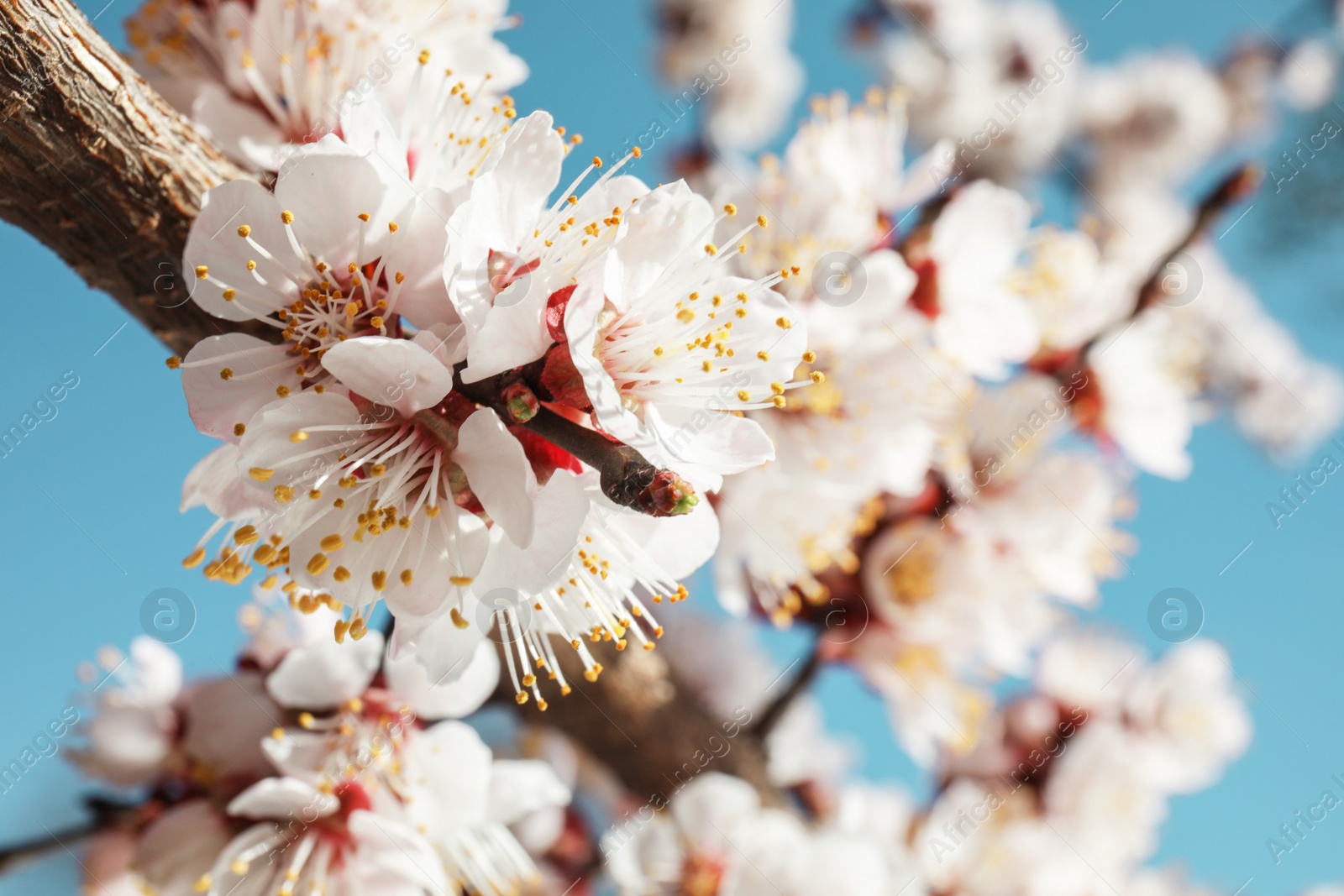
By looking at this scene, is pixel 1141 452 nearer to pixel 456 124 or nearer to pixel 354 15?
pixel 456 124

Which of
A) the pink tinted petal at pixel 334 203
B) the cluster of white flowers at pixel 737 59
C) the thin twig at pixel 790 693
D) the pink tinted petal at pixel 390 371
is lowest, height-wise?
the thin twig at pixel 790 693

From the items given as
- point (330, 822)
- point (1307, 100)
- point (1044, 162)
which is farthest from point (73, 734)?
point (1307, 100)

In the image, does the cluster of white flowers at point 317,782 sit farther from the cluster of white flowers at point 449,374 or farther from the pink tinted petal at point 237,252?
the pink tinted petal at point 237,252

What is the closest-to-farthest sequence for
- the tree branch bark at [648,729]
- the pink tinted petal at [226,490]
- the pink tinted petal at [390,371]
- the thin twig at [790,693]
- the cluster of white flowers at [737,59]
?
the pink tinted petal at [390,371], the pink tinted petal at [226,490], the tree branch bark at [648,729], the thin twig at [790,693], the cluster of white flowers at [737,59]

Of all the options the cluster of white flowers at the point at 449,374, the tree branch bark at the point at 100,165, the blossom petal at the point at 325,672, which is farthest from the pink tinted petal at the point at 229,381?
the blossom petal at the point at 325,672

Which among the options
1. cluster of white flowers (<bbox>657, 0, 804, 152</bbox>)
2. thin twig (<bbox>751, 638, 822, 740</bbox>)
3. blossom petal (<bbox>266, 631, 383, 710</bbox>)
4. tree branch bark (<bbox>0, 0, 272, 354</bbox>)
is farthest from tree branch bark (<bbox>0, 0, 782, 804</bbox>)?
cluster of white flowers (<bbox>657, 0, 804, 152</bbox>)

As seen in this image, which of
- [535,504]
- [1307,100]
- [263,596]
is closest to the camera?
[535,504]

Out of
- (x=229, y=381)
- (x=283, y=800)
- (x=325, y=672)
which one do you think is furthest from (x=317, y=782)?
(x=229, y=381)
